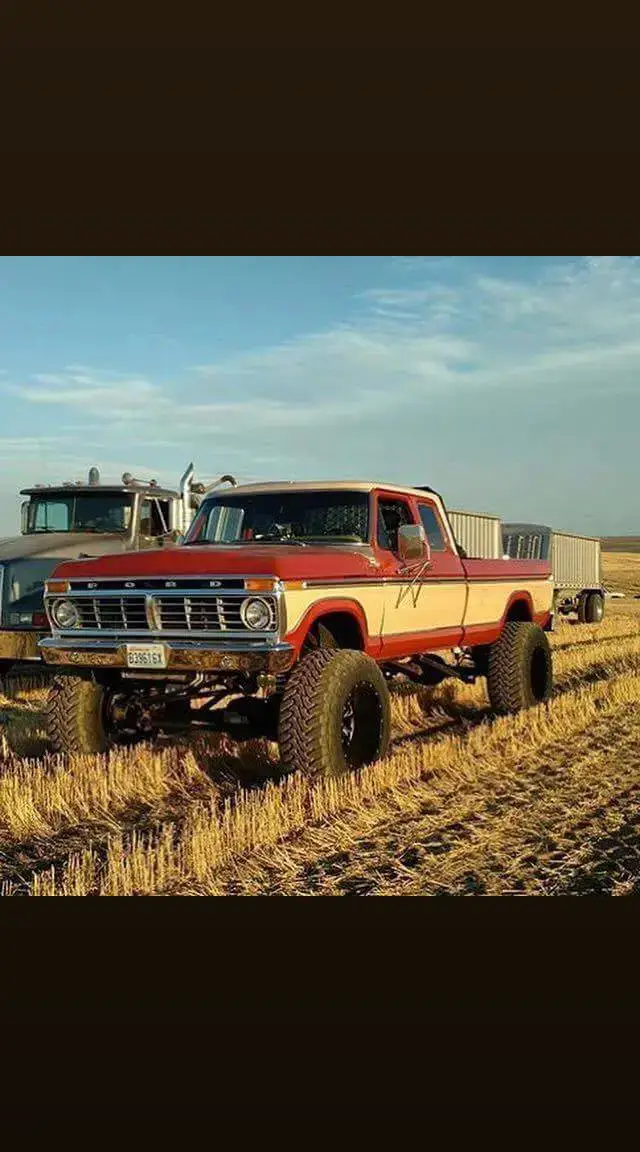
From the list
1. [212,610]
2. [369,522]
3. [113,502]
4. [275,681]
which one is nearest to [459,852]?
[275,681]

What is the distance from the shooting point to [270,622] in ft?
22.6

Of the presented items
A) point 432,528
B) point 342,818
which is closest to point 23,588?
point 432,528

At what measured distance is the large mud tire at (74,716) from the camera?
7.98 meters

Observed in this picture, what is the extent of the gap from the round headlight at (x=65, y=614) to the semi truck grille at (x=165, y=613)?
0.19 ft

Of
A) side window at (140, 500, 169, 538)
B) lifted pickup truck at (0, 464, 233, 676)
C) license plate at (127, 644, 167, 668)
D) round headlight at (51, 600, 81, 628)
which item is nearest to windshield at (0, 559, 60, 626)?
lifted pickup truck at (0, 464, 233, 676)

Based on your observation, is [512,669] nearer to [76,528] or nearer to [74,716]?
[74,716]

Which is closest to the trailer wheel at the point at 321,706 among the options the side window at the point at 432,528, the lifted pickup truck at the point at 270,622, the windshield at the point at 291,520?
the lifted pickup truck at the point at 270,622

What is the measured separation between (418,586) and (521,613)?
298 cm

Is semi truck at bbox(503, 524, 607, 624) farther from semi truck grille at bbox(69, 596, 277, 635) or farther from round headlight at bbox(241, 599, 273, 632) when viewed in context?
round headlight at bbox(241, 599, 273, 632)

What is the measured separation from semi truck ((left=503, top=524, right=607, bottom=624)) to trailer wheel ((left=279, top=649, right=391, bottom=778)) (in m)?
19.5

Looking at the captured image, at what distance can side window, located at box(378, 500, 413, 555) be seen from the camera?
334 inches
